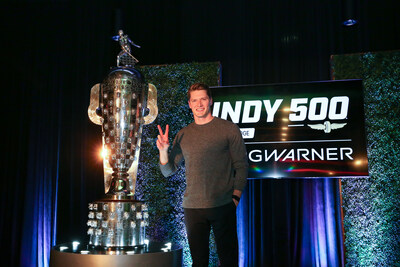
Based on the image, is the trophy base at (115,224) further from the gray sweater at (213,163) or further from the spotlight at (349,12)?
the spotlight at (349,12)

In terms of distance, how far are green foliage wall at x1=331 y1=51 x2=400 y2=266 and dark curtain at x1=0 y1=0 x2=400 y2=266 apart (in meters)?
0.15

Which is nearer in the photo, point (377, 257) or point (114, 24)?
point (377, 257)

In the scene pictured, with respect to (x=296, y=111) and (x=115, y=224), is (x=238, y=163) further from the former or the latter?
(x=296, y=111)

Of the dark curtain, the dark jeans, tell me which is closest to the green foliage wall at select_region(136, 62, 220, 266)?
the dark curtain

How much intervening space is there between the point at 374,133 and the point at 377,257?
98 cm

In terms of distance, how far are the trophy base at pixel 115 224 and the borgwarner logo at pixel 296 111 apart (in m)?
1.37

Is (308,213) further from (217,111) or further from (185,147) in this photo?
Result: (185,147)

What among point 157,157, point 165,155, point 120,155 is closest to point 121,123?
point 120,155

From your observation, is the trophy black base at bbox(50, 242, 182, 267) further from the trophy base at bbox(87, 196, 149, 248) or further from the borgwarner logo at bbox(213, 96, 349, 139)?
the borgwarner logo at bbox(213, 96, 349, 139)

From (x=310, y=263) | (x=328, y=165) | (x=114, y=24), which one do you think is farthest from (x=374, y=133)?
(x=114, y=24)

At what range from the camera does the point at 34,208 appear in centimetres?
334

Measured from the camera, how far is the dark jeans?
5.69 ft

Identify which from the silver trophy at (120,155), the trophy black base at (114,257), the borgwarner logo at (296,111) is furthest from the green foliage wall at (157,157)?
the trophy black base at (114,257)

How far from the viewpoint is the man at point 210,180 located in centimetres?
174
